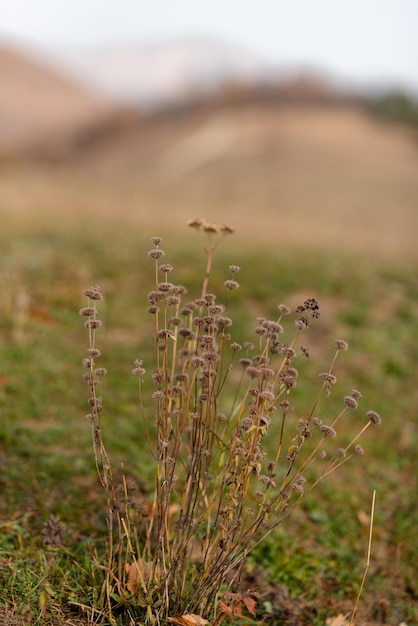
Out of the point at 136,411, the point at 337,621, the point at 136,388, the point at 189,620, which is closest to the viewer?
the point at 189,620

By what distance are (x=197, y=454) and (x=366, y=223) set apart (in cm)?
2045

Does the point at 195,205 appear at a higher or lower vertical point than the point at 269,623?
higher

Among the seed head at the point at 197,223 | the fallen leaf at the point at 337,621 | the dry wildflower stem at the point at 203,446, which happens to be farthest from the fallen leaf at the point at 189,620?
the seed head at the point at 197,223

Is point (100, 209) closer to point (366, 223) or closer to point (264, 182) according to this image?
point (366, 223)

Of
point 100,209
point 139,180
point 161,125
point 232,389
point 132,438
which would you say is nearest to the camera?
point 132,438

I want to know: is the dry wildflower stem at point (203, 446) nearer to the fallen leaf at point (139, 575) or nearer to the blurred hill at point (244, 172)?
the fallen leaf at point (139, 575)

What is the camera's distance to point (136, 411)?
511cm

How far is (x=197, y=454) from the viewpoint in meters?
2.40

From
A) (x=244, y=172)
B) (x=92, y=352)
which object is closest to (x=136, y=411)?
(x=92, y=352)

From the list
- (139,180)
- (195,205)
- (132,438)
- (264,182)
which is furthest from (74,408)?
(139,180)

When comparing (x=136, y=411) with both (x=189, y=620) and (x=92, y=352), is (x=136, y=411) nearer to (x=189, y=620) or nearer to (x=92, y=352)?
(x=189, y=620)

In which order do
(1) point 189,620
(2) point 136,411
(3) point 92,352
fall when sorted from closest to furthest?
(3) point 92,352 → (1) point 189,620 → (2) point 136,411

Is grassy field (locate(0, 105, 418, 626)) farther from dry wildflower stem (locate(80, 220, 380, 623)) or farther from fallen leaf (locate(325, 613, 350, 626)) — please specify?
dry wildflower stem (locate(80, 220, 380, 623))

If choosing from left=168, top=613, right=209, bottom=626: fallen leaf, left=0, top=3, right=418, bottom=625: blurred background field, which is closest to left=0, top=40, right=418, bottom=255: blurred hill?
left=0, top=3, right=418, bottom=625: blurred background field
